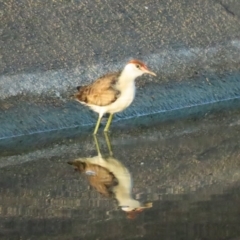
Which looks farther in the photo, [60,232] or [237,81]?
[237,81]

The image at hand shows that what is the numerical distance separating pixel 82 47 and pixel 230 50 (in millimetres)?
1897

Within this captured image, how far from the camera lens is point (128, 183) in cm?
829

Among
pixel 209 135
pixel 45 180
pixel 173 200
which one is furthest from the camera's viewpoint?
pixel 209 135

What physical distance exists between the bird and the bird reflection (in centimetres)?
68

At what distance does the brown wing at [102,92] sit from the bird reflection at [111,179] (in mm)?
694

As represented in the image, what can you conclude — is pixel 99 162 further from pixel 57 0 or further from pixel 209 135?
Answer: pixel 57 0

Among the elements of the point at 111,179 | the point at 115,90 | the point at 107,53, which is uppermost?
the point at 107,53

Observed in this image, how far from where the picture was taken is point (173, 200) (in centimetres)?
778

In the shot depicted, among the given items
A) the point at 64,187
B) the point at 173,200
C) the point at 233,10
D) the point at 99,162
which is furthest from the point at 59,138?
the point at 233,10

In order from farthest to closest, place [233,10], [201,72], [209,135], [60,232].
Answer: [233,10]
[201,72]
[209,135]
[60,232]

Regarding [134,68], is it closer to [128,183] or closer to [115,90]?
[115,90]

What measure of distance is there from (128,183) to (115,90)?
1.91m

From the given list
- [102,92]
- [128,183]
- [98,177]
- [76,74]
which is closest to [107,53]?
[76,74]

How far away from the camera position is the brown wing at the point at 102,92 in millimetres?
10008
